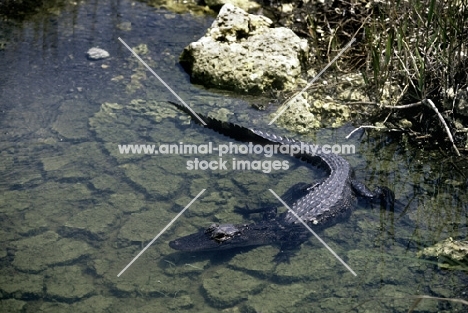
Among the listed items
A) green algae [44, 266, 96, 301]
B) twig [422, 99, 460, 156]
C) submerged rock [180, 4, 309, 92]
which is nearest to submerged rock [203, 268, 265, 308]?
green algae [44, 266, 96, 301]

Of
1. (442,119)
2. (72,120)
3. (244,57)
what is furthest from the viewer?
(244,57)

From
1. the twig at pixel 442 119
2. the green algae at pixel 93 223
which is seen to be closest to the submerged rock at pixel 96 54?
the green algae at pixel 93 223

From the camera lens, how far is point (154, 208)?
5062 mm

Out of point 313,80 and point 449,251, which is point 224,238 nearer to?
point 449,251

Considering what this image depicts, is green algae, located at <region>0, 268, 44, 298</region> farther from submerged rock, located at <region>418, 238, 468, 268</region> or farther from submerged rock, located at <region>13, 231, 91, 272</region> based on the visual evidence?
submerged rock, located at <region>418, 238, 468, 268</region>

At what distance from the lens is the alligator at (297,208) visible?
467 cm

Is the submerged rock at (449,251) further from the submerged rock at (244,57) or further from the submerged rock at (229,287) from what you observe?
the submerged rock at (244,57)

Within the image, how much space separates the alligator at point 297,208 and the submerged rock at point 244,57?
1.22 metres

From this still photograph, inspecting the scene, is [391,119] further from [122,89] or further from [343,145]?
[122,89]

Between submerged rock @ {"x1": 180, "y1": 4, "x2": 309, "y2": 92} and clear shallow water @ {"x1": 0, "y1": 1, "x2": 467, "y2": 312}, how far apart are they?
24 cm

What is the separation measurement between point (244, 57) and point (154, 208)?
2.77 meters

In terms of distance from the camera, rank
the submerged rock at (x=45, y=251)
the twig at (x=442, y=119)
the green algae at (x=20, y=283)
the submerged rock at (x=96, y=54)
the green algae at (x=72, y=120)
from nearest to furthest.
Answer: the green algae at (x=20, y=283), the submerged rock at (x=45, y=251), the twig at (x=442, y=119), the green algae at (x=72, y=120), the submerged rock at (x=96, y=54)

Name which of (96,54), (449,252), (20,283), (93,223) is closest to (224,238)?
(93,223)

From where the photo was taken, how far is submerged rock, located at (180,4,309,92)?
6926mm
